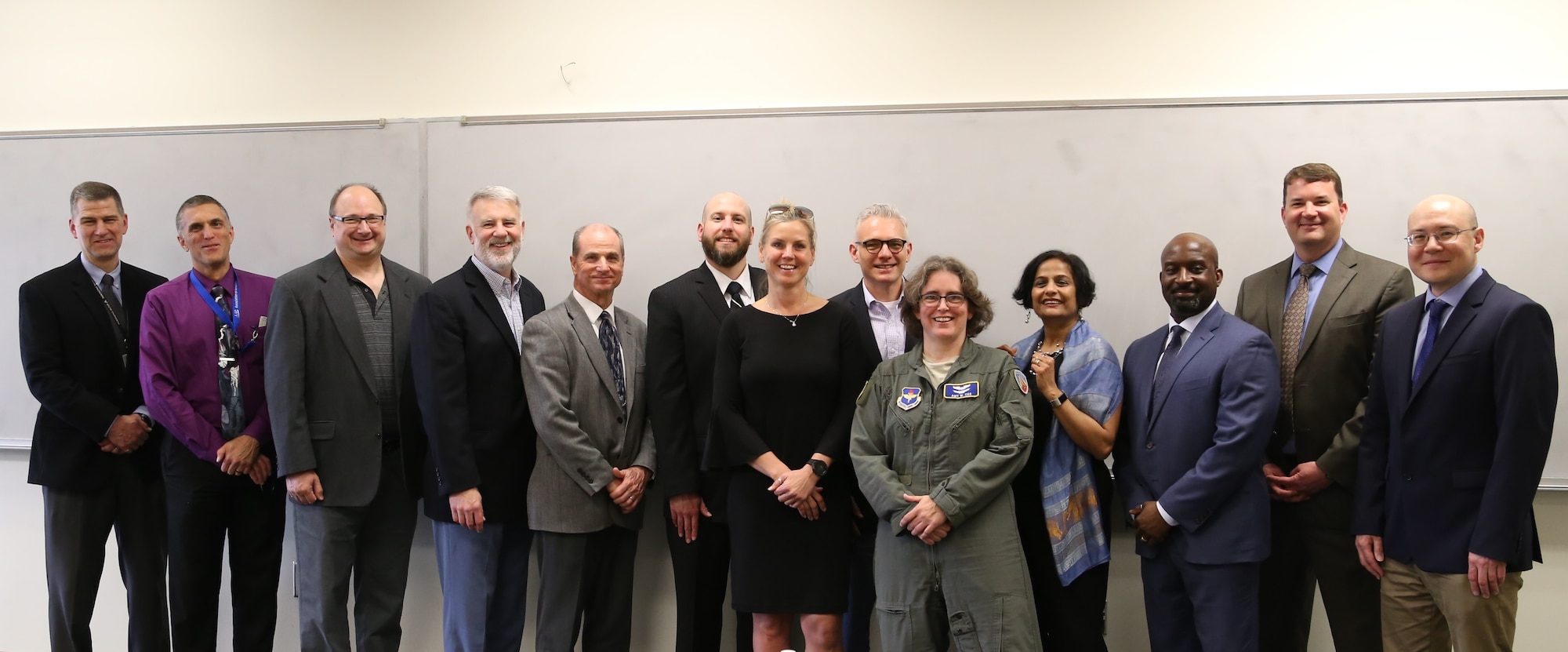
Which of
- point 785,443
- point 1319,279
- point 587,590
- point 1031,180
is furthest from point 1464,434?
point 587,590

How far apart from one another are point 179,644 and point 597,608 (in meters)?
1.64

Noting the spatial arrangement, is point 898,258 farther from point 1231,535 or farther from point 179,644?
point 179,644

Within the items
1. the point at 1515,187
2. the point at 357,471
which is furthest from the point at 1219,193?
the point at 357,471

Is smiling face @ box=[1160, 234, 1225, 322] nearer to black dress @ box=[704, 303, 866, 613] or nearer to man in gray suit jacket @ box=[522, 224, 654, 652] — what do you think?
black dress @ box=[704, 303, 866, 613]

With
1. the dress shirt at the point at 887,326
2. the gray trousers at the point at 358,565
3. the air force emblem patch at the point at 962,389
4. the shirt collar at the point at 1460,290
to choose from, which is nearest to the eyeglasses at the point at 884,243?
the dress shirt at the point at 887,326

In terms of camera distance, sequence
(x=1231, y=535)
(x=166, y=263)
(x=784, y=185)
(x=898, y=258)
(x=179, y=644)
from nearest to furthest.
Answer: (x=1231, y=535) → (x=898, y=258) → (x=179, y=644) → (x=784, y=185) → (x=166, y=263)

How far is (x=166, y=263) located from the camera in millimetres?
3908

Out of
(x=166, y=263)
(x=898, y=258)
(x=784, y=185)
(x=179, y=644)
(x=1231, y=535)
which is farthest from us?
(x=166, y=263)

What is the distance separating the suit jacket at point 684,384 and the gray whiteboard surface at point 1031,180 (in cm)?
72

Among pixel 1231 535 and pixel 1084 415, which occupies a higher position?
pixel 1084 415

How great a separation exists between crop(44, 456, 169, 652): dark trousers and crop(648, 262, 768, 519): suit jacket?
2149mm

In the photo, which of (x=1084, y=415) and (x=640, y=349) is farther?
(x=640, y=349)

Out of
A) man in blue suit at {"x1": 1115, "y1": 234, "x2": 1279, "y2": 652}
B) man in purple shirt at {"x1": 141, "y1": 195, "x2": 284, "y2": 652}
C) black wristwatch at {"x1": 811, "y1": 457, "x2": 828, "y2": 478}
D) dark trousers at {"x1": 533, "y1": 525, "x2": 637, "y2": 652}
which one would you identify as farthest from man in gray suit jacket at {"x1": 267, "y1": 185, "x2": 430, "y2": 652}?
man in blue suit at {"x1": 1115, "y1": 234, "x2": 1279, "y2": 652}

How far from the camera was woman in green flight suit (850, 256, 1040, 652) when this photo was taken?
2471 millimetres
